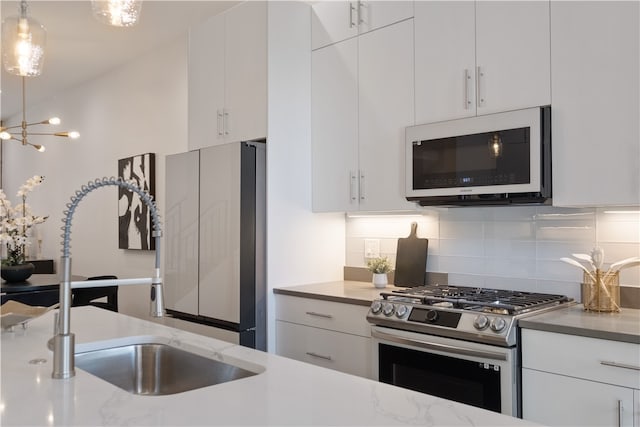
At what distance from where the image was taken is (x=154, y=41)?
4711mm

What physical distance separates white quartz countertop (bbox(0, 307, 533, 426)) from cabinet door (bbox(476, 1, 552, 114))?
1635mm

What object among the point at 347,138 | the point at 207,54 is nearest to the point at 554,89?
the point at 347,138

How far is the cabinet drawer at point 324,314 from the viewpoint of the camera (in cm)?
282

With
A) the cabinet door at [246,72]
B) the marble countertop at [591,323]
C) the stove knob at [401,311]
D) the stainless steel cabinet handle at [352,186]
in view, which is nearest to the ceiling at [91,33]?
the cabinet door at [246,72]

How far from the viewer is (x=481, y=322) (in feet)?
7.32

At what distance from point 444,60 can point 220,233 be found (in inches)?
61.1

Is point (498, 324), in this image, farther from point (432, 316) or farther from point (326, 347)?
point (326, 347)

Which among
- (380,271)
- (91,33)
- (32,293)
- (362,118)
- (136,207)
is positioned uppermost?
(91,33)

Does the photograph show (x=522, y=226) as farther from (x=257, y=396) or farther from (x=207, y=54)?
(x=207, y=54)

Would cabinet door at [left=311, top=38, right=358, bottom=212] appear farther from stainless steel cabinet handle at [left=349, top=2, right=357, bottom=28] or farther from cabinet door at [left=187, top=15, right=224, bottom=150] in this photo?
cabinet door at [left=187, top=15, right=224, bottom=150]

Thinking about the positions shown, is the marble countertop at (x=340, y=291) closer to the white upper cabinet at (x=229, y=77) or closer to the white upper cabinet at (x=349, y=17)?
the white upper cabinet at (x=229, y=77)

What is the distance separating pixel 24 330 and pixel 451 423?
1.67m

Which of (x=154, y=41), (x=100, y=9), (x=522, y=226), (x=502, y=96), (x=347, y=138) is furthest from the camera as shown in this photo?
(x=154, y=41)

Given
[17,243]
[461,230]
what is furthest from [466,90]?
[17,243]
